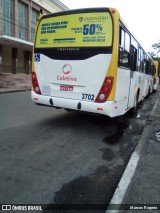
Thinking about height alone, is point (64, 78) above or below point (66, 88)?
above

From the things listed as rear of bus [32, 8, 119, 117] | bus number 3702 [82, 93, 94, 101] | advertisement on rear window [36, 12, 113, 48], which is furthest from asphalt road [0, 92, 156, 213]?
advertisement on rear window [36, 12, 113, 48]

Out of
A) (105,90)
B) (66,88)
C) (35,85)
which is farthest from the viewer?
(35,85)

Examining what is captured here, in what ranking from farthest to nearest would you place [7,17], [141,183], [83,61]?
1. [7,17]
2. [83,61]
3. [141,183]

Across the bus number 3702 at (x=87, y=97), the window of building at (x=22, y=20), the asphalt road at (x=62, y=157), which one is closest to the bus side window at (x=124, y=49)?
the bus number 3702 at (x=87, y=97)

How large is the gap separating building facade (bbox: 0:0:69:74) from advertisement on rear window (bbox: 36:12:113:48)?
552 inches

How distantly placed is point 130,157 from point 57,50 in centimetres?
340

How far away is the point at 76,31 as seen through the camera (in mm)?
6156

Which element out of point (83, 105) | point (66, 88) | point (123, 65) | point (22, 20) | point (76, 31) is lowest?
point (83, 105)

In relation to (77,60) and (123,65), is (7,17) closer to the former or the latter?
(77,60)

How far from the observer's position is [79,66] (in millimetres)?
6113

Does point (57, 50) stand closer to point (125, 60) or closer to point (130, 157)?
point (125, 60)

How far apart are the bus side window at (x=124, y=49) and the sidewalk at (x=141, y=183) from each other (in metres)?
2.29

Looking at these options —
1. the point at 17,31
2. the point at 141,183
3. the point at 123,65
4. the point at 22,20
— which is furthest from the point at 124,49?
the point at 22,20

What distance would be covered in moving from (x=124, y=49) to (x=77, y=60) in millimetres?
1352
